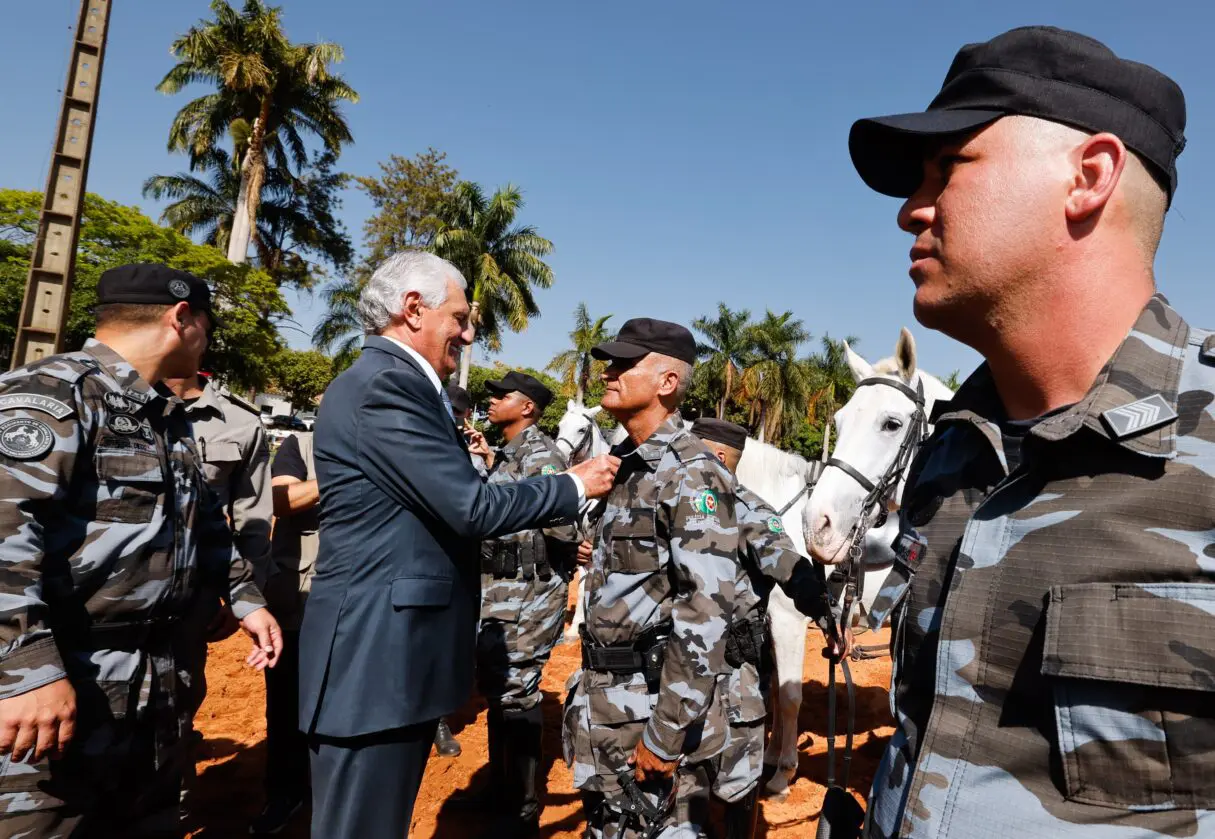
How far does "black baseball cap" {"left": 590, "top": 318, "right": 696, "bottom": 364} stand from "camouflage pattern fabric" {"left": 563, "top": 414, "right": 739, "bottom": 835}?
406mm

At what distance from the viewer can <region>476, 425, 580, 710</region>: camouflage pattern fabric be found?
4004 millimetres

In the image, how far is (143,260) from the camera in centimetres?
1867

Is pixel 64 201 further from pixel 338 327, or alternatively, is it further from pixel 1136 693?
pixel 338 327

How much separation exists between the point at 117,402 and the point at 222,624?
1.57m

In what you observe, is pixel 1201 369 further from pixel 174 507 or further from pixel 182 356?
pixel 182 356

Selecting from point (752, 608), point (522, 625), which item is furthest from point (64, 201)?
point (752, 608)

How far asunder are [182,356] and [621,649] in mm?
2168

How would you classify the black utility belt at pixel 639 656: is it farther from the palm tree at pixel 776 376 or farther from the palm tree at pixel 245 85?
the palm tree at pixel 776 376

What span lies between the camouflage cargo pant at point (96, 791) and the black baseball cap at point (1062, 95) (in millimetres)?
2926

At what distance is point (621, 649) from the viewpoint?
2447 millimetres

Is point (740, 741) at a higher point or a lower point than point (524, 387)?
lower

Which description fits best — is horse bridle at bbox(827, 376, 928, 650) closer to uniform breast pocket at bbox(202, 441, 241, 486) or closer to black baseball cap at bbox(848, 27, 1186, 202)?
black baseball cap at bbox(848, 27, 1186, 202)

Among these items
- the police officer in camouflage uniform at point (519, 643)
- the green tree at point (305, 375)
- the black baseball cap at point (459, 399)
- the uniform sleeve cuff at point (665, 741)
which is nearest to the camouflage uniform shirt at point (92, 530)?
the uniform sleeve cuff at point (665, 741)

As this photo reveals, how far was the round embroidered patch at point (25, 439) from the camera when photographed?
191cm
